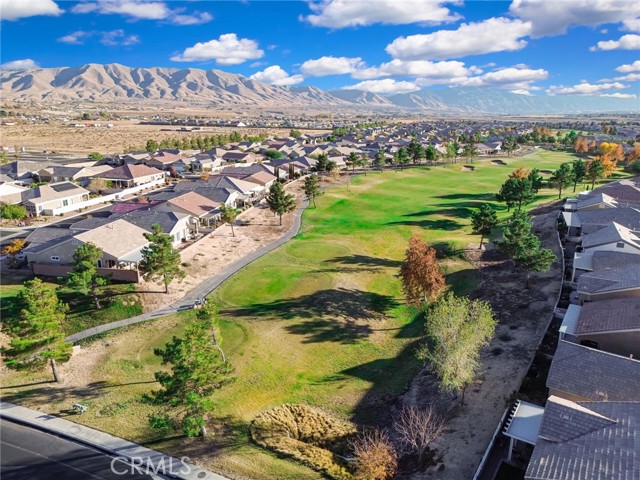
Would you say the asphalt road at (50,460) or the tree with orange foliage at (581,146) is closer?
the asphalt road at (50,460)

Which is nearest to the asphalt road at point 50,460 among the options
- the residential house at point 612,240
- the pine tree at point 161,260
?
the pine tree at point 161,260

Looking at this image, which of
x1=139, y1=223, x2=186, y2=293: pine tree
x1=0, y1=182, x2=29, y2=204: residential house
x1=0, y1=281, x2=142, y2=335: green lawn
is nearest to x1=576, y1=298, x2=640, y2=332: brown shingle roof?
x1=139, y1=223, x2=186, y2=293: pine tree

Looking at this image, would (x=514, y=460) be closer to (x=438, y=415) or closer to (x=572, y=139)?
(x=438, y=415)

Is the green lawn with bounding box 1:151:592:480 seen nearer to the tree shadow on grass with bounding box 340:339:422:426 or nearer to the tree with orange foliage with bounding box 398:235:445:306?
the tree shadow on grass with bounding box 340:339:422:426

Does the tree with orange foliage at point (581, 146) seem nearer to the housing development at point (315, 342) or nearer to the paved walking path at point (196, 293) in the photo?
the housing development at point (315, 342)

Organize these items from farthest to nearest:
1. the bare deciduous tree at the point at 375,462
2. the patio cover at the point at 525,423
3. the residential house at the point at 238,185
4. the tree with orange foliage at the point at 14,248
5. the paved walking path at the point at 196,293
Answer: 1. the residential house at the point at 238,185
2. the tree with orange foliage at the point at 14,248
3. the paved walking path at the point at 196,293
4. the bare deciduous tree at the point at 375,462
5. the patio cover at the point at 525,423

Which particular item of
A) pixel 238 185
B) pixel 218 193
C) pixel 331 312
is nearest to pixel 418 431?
pixel 331 312
